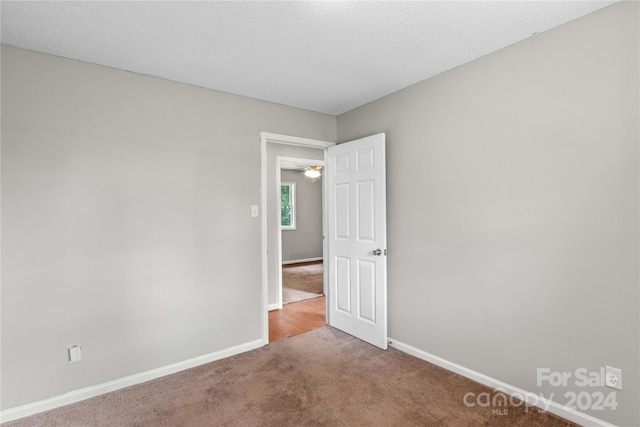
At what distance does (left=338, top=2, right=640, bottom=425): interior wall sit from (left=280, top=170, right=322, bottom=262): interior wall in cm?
534

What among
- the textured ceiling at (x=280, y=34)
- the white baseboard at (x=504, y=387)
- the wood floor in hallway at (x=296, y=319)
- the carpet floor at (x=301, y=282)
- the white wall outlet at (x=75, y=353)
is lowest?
the wood floor in hallway at (x=296, y=319)

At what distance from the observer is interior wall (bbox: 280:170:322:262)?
816cm

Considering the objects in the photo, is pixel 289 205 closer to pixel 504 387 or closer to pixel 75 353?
pixel 75 353

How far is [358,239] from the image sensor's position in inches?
131

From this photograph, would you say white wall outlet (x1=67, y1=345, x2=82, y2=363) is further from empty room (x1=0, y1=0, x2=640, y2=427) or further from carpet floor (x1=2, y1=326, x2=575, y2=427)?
carpet floor (x1=2, y1=326, x2=575, y2=427)

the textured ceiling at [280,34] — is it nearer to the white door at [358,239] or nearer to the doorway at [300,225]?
the white door at [358,239]

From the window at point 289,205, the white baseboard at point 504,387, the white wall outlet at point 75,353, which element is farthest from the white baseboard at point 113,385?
the window at point 289,205

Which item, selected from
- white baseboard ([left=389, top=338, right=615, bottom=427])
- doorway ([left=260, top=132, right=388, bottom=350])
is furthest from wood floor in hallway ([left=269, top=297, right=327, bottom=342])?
white baseboard ([left=389, top=338, right=615, bottom=427])

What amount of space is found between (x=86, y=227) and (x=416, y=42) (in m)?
2.72

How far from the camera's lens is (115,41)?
82.5 inches

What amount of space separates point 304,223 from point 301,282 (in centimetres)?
256

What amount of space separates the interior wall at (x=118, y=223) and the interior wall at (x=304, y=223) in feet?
16.2

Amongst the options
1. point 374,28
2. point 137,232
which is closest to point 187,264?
point 137,232

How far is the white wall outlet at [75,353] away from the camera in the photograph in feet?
7.56
